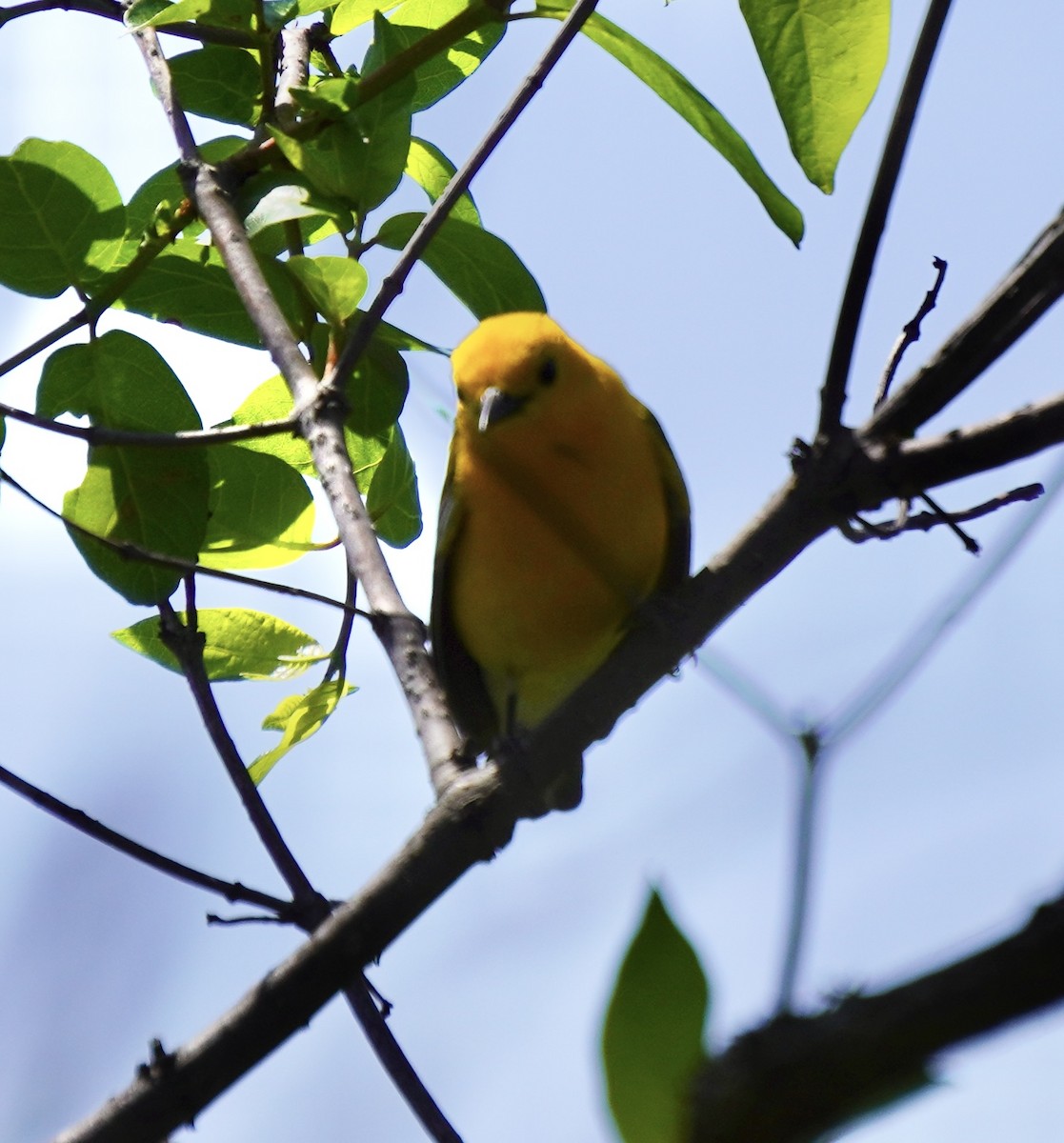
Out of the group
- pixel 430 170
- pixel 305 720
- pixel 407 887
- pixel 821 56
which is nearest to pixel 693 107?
pixel 821 56

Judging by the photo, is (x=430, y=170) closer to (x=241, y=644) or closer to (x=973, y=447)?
(x=241, y=644)

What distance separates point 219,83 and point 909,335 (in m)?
1.71

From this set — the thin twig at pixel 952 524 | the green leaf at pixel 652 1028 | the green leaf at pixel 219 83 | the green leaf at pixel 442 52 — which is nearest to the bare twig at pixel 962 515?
the thin twig at pixel 952 524

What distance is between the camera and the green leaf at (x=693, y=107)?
261 cm

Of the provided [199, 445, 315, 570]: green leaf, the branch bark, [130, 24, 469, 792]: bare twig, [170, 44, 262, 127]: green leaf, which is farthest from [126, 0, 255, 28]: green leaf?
the branch bark

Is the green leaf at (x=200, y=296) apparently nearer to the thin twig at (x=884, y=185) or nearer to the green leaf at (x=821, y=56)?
the green leaf at (x=821, y=56)

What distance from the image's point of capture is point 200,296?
10.3ft

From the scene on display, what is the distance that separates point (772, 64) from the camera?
7.88 feet

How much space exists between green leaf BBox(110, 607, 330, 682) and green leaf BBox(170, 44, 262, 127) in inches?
45.4

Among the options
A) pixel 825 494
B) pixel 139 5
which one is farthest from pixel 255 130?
pixel 825 494

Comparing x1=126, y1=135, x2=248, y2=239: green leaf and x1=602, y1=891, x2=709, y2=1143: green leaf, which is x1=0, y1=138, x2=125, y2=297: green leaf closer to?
x1=126, y1=135, x2=248, y2=239: green leaf

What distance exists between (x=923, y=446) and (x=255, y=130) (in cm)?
199

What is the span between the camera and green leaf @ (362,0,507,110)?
321 centimetres

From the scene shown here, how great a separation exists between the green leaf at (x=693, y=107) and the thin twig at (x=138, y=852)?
158 centimetres
